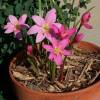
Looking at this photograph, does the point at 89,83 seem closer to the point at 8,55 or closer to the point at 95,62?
the point at 95,62

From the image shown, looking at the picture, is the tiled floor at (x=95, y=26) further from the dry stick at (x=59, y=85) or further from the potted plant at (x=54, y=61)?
the dry stick at (x=59, y=85)

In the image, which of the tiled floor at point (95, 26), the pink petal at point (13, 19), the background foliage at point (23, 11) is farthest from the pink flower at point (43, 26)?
the tiled floor at point (95, 26)

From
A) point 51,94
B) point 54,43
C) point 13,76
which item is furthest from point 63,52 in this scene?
point 13,76

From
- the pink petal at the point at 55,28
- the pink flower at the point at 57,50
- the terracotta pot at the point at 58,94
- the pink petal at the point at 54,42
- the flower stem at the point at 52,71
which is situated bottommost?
the terracotta pot at the point at 58,94

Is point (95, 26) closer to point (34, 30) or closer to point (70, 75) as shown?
point (70, 75)

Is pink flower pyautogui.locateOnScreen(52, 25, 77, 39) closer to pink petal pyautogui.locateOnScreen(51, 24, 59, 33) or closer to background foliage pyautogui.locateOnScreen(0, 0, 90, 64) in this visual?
pink petal pyautogui.locateOnScreen(51, 24, 59, 33)

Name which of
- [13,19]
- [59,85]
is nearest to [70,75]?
[59,85]

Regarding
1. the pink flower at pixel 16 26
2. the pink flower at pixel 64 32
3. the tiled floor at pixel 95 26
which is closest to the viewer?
the pink flower at pixel 64 32
